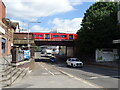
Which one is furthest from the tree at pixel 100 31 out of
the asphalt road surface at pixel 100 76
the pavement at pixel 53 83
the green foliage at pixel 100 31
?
the pavement at pixel 53 83

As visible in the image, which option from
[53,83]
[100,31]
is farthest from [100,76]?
[100,31]

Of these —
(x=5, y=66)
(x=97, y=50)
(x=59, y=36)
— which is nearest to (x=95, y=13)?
(x=97, y=50)

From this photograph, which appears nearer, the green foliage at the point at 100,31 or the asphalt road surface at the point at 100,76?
the asphalt road surface at the point at 100,76

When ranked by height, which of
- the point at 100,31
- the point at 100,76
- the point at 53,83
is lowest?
the point at 100,76

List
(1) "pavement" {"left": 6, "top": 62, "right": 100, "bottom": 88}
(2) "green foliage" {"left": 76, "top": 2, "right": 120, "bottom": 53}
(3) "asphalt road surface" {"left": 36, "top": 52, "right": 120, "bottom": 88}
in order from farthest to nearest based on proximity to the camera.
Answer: (2) "green foliage" {"left": 76, "top": 2, "right": 120, "bottom": 53}, (3) "asphalt road surface" {"left": 36, "top": 52, "right": 120, "bottom": 88}, (1) "pavement" {"left": 6, "top": 62, "right": 100, "bottom": 88}

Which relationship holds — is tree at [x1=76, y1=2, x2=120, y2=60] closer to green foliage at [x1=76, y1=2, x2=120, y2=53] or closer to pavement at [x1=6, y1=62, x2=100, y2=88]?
green foliage at [x1=76, y1=2, x2=120, y2=53]

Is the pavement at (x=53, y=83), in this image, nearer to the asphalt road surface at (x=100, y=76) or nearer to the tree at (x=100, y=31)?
the asphalt road surface at (x=100, y=76)

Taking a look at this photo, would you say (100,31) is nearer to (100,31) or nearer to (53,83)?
(100,31)

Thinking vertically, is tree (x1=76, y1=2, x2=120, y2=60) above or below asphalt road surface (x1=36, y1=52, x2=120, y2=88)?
above

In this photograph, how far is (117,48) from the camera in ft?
127

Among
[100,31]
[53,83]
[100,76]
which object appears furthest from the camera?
[100,31]

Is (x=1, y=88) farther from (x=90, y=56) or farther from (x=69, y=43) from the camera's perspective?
(x=69, y=43)

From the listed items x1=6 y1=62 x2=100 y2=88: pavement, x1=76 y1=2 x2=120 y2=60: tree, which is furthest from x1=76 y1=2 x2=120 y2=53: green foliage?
x1=6 y1=62 x2=100 y2=88: pavement

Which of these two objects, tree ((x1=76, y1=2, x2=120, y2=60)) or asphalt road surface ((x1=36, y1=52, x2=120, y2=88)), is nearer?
asphalt road surface ((x1=36, y1=52, x2=120, y2=88))
